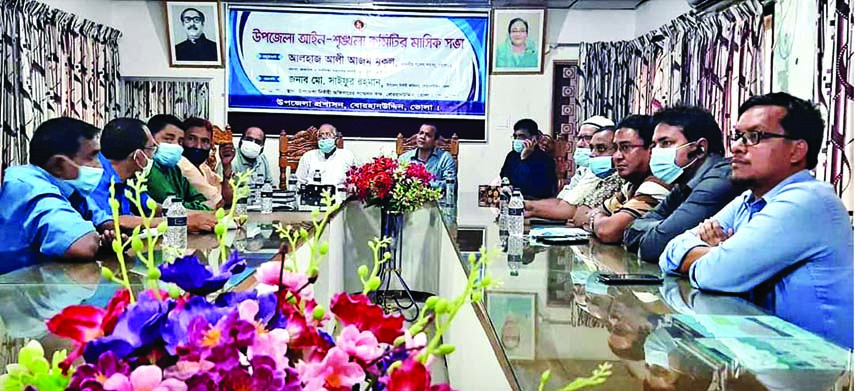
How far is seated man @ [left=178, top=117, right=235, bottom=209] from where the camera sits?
401cm

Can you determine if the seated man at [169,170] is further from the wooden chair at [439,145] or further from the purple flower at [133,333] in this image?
the wooden chair at [439,145]

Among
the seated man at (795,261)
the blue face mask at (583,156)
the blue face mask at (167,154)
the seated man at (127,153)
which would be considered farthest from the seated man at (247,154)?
the seated man at (795,261)

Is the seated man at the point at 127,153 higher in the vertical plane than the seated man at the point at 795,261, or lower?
higher

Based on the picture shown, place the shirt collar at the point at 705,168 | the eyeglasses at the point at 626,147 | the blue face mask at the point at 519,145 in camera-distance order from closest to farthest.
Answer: the shirt collar at the point at 705,168 → the eyeglasses at the point at 626,147 → the blue face mask at the point at 519,145

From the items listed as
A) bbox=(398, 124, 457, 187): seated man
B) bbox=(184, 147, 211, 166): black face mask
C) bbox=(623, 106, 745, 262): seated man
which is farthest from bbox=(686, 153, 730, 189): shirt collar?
bbox=(398, 124, 457, 187): seated man

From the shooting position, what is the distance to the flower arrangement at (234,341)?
1.77 ft

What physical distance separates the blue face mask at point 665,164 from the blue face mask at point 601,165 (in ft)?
2.82

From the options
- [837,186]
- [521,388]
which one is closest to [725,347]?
[521,388]

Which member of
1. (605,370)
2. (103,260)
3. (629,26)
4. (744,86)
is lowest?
(103,260)

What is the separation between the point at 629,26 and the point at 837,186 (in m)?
4.02

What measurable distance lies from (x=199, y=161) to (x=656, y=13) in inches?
163

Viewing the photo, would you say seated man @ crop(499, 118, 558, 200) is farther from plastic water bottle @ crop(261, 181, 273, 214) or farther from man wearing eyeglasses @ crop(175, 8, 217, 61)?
man wearing eyeglasses @ crop(175, 8, 217, 61)

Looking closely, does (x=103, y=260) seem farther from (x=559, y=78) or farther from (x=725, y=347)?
(x=559, y=78)

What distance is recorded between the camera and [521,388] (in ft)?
3.59
